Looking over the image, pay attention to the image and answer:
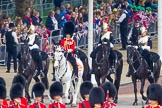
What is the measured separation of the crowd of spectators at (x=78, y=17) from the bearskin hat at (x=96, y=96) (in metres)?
14.1

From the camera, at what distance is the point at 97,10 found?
42.3 meters

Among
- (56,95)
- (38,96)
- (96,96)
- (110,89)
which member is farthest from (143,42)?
(96,96)

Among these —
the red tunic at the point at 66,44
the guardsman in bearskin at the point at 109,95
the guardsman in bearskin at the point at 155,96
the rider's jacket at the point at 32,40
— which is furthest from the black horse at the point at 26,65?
the guardsman in bearskin at the point at 155,96

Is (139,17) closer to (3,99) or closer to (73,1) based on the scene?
(73,1)

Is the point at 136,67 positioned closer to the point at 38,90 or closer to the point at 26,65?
the point at 26,65

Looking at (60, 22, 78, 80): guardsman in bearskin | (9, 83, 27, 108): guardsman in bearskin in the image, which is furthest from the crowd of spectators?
(9, 83, 27, 108): guardsman in bearskin

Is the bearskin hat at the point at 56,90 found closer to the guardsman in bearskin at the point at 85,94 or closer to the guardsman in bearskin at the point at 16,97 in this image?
the guardsman in bearskin at the point at 85,94

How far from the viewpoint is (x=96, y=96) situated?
22156mm

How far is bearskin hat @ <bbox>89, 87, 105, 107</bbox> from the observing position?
21644 mm

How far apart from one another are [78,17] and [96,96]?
19.4 meters

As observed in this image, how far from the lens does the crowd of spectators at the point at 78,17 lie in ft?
129

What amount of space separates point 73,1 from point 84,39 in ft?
23.1

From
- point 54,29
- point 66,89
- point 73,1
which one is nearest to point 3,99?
Answer: point 66,89

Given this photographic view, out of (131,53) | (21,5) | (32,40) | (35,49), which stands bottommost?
(131,53)
